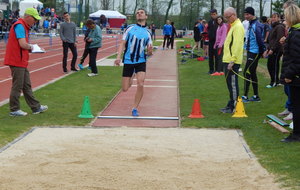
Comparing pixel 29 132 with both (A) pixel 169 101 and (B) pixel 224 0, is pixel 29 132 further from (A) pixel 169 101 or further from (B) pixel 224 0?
(B) pixel 224 0

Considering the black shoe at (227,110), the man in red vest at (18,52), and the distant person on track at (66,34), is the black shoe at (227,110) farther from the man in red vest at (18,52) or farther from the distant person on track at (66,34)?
the distant person on track at (66,34)

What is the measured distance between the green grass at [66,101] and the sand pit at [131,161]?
1.52 ft

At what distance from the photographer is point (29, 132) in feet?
25.0

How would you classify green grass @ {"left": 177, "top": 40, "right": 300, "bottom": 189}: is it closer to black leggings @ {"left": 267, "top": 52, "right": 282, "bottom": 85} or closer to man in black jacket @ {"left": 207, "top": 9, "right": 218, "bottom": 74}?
black leggings @ {"left": 267, "top": 52, "right": 282, "bottom": 85}

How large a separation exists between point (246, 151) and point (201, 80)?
29.0 ft

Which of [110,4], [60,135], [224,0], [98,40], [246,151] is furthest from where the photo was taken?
[110,4]

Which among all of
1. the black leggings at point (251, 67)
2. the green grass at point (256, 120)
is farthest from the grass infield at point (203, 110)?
the black leggings at point (251, 67)

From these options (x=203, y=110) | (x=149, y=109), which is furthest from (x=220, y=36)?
(x=149, y=109)

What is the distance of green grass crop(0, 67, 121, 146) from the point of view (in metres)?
8.21

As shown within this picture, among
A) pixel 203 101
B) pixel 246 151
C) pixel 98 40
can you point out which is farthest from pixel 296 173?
pixel 98 40

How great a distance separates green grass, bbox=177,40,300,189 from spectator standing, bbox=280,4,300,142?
330 mm

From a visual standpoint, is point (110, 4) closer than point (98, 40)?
No

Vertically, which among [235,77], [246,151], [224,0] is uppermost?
[224,0]

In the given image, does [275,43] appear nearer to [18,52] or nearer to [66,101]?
[66,101]
